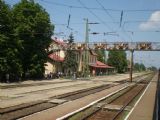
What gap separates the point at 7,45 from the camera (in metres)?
48.5

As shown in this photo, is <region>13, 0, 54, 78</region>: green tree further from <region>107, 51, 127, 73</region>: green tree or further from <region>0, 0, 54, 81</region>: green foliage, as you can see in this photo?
<region>107, 51, 127, 73</region>: green tree

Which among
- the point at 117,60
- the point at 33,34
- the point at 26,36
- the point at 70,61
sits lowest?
the point at 70,61

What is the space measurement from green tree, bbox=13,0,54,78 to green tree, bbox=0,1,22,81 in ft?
20.0

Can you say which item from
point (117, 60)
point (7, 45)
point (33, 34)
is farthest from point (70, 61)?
point (117, 60)

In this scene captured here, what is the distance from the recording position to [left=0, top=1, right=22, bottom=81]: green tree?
47.6m

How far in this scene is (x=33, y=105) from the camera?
23.6 m

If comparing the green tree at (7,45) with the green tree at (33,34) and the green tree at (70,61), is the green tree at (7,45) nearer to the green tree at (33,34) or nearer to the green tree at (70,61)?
the green tree at (33,34)

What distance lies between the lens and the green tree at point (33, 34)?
57781 mm

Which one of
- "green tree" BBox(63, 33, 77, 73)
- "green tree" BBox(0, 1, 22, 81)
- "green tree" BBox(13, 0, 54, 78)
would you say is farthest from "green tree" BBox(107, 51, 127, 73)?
"green tree" BBox(0, 1, 22, 81)

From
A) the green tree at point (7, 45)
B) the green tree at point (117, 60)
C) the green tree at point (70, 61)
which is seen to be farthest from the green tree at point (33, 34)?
the green tree at point (117, 60)

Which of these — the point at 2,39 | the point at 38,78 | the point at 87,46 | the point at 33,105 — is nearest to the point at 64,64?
the point at 87,46

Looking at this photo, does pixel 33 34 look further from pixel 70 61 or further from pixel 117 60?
pixel 117 60

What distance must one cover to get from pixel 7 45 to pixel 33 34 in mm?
10246

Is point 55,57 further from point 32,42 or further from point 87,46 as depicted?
point 32,42
